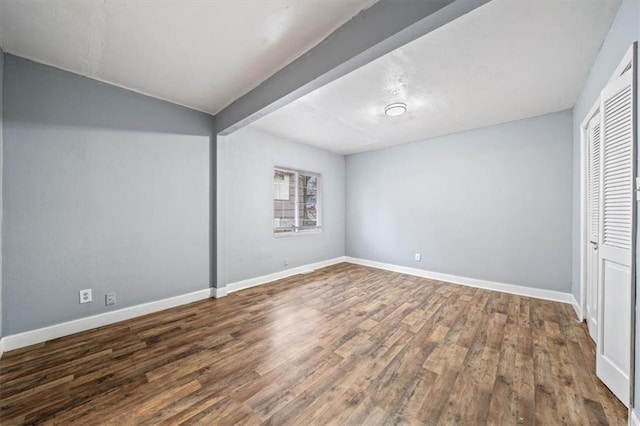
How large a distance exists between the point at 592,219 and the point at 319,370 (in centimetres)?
308

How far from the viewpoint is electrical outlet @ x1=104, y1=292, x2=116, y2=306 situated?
8.32ft

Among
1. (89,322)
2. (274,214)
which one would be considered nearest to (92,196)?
(89,322)

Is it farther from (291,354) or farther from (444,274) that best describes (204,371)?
(444,274)

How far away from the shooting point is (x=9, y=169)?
207 cm

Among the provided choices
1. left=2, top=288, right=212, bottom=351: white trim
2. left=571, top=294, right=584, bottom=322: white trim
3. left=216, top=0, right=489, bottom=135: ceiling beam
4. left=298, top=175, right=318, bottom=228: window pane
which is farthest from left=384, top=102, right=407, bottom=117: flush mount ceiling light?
left=2, top=288, right=212, bottom=351: white trim

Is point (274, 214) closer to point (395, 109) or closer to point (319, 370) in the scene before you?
point (395, 109)

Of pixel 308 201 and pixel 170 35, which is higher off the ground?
pixel 170 35

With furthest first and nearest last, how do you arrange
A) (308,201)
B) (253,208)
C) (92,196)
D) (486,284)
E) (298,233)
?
(308,201) → (298,233) → (253,208) → (486,284) → (92,196)

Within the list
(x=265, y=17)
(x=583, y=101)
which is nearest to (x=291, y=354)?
(x=265, y=17)

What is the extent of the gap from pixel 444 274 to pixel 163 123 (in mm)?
4795

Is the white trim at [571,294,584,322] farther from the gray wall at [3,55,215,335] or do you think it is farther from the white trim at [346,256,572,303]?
the gray wall at [3,55,215,335]

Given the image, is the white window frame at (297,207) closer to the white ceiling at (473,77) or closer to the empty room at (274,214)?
the empty room at (274,214)

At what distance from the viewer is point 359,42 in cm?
162

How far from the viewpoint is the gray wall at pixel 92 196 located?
2119 mm
